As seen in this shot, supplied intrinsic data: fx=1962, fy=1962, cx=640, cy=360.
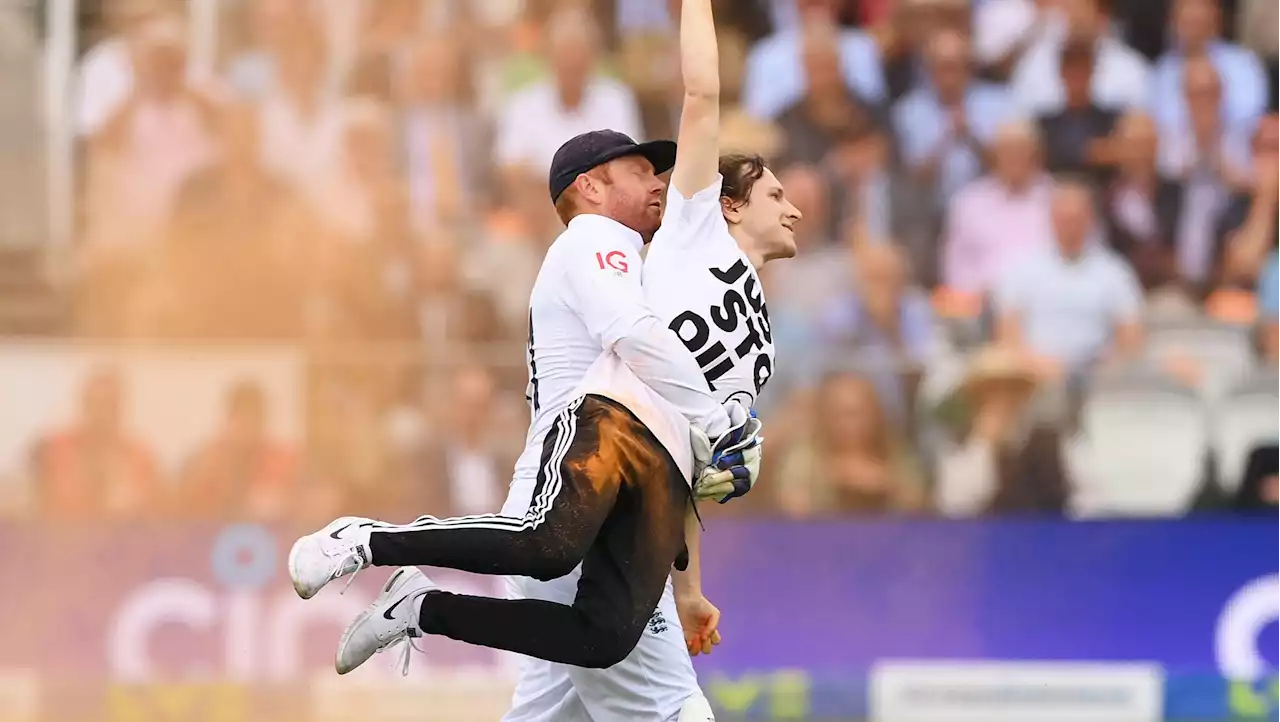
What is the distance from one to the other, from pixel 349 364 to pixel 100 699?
239 cm

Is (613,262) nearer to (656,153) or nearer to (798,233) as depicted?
(656,153)

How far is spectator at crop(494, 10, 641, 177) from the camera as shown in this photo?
1269 cm

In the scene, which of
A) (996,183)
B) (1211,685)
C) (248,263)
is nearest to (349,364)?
(248,263)

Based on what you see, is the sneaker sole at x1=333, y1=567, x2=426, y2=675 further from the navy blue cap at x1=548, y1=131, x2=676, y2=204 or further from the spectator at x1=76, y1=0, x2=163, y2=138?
the spectator at x1=76, y1=0, x2=163, y2=138

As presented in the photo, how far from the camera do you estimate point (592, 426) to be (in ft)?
20.1

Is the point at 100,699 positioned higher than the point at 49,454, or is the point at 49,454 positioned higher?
the point at 49,454

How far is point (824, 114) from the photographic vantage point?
41.8ft

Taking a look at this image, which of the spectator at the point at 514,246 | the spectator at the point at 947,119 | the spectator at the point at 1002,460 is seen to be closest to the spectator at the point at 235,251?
the spectator at the point at 514,246

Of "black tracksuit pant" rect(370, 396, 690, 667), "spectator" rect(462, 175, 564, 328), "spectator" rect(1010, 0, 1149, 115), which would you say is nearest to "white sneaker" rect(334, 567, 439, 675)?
"black tracksuit pant" rect(370, 396, 690, 667)

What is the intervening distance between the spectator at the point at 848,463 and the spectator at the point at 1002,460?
0.22 meters

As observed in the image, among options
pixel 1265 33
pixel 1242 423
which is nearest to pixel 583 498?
pixel 1242 423

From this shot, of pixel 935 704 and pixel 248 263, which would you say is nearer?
pixel 935 704

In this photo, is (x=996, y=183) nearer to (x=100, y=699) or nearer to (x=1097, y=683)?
(x=1097, y=683)

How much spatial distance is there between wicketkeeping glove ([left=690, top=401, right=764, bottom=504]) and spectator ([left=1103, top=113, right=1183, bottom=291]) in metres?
6.47
